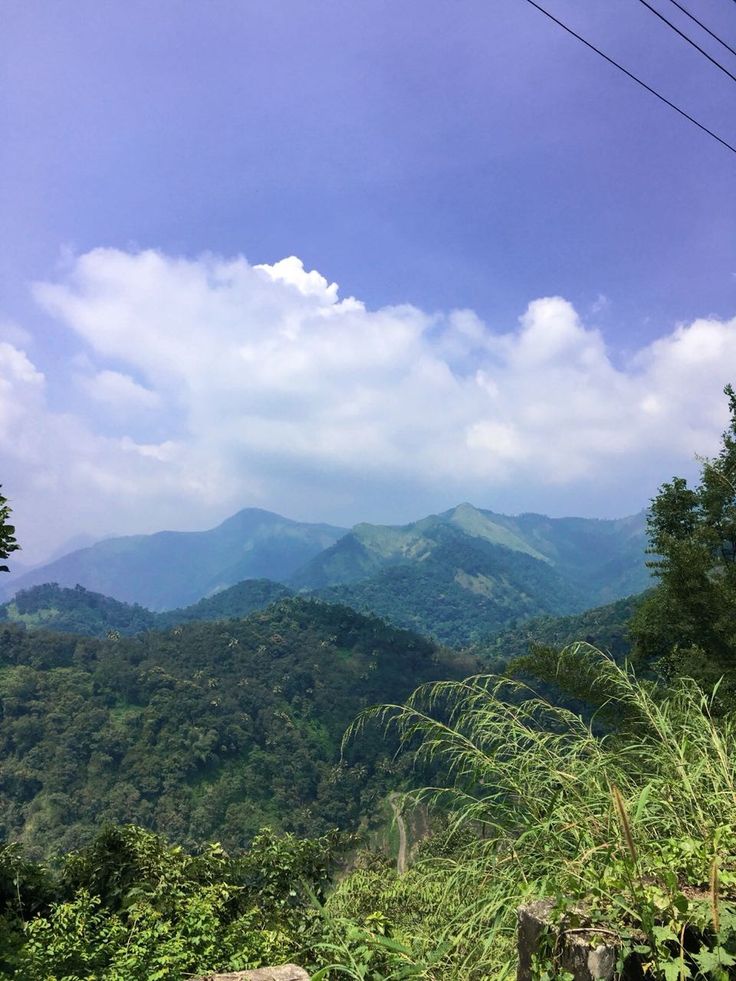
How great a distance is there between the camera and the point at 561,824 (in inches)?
87.2

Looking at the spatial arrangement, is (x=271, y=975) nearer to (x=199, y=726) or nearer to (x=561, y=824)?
(x=561, y=824)

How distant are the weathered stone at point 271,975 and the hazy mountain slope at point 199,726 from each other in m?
64.4

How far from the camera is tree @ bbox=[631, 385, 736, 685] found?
1409 centimetres

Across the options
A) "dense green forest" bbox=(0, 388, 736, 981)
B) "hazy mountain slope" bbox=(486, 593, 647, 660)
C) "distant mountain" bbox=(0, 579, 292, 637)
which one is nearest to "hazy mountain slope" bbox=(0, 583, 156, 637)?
"distant mountain" bbox=(0, 579, 292, 637)

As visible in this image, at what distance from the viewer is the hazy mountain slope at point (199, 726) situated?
64.9 meters

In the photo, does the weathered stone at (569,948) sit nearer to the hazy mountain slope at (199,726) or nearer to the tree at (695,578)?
the tree at (695,578)

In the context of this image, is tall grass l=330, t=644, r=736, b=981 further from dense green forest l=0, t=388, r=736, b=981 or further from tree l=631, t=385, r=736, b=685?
tree l=631, t=385, r=736, b=685

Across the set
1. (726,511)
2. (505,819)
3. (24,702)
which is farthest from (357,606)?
(505,819)

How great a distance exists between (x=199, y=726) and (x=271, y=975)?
82109 mm

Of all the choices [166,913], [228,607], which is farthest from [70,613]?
[166,913]

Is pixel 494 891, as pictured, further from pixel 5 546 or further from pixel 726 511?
pixel 726 511

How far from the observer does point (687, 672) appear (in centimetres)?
1385

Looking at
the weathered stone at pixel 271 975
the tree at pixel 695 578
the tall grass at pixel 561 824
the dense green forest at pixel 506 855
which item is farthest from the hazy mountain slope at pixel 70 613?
the tall grass at pixel 561 824

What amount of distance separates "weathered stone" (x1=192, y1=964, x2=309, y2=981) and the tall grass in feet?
4.09
